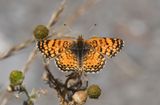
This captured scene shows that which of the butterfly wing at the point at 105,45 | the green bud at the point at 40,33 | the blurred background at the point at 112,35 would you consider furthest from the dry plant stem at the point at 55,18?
the blurred background at the point at 112,35

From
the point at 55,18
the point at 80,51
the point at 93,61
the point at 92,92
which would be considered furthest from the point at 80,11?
the point at 93,61

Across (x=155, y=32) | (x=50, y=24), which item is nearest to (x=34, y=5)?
(x=155, y=32)

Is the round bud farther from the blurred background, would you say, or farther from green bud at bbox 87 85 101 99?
the blurred background

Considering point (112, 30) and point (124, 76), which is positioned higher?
point (112, 30)

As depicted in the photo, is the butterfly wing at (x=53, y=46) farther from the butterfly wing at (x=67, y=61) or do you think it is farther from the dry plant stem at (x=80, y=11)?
the dry plant stem at (x=80, y=11)

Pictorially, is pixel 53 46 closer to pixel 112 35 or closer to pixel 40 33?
pixel 40 33

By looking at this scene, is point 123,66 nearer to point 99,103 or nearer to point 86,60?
point 99,103
